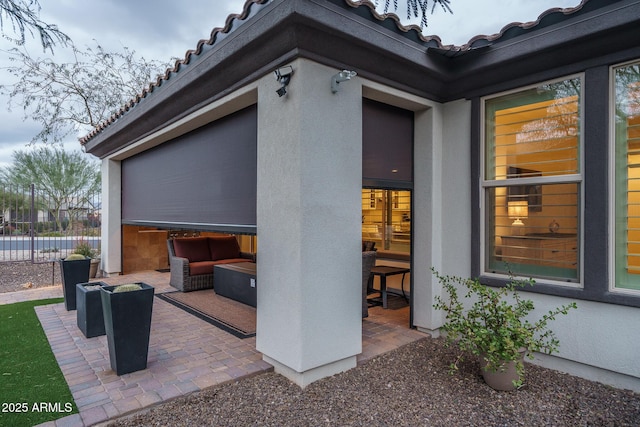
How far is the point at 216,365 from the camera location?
361 centimetres

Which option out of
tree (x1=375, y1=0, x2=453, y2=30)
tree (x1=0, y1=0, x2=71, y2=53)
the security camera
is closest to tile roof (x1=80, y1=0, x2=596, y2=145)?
the security camera

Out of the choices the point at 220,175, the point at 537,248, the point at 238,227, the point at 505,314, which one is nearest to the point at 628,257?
the point at 537,248

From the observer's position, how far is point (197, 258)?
25.1 feet

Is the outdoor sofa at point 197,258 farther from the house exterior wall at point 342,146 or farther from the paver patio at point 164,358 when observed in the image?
the house exterior wall at point 342,146

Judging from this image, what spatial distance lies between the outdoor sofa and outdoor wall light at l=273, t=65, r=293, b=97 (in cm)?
488

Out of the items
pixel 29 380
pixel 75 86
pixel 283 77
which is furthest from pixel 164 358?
pixel 75 86

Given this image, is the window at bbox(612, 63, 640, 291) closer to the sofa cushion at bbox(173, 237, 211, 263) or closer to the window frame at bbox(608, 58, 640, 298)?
the window frame at bbox(608, 58, 640, 298)

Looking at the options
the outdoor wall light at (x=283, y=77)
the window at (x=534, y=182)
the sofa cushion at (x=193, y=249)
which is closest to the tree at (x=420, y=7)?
the outdoor wall light at (x=283, y=77)

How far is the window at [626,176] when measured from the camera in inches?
129

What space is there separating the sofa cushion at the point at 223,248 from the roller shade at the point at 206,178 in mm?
1501

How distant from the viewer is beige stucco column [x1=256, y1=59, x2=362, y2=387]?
10.5 ft

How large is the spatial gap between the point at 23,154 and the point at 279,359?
17839mm

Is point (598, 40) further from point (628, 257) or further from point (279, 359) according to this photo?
point (279, 359)

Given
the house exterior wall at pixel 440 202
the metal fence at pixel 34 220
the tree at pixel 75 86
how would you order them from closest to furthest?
the house exterior wall at pixel 440 202, the metal fence at pixel 34 220, the tree at pixel 75 86
